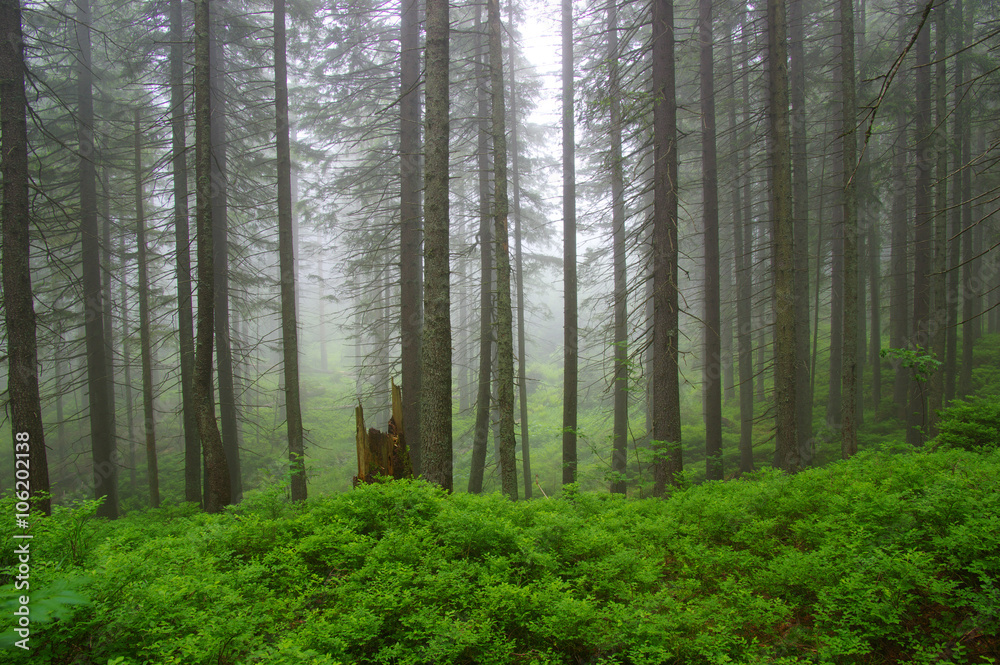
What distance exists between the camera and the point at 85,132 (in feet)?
43.9

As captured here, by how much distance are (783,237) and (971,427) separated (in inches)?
184

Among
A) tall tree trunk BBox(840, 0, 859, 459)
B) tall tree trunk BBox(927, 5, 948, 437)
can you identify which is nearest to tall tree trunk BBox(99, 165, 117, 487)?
tall tree trunk BBox(840, 0, 859, 459)

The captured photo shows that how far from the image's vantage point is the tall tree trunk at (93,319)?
487 inches

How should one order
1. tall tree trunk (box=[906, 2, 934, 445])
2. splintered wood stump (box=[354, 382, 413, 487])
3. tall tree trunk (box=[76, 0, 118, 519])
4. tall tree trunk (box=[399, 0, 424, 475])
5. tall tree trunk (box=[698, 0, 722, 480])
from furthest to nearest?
tall tree trunk (box=[906, 2, 934, 445]), tall tree trunk (box=[76, 0, 118, 519]), tall tree trunk (box=[698, 0, 722, 480]), tall tree trunk (box=[399, 0, 424, 475]), splintered wood stump (box=[354, 382, 413, 487])

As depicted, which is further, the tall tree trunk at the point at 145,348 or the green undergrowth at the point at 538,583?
the tall tree trunk at the point at 145,348

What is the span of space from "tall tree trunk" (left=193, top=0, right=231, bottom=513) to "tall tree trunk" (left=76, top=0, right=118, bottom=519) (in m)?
6.14

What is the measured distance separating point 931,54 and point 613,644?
61.5 feet

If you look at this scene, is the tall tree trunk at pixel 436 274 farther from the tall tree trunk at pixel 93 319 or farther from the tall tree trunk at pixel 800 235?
the tall tree trunk at pixel 93 319

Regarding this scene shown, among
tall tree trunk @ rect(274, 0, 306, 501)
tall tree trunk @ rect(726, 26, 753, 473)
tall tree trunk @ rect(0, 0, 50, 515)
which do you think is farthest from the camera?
tall tree trunk @ rect(726, 26, 753, 473)

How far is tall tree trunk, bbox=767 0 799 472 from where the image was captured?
9.11 metres

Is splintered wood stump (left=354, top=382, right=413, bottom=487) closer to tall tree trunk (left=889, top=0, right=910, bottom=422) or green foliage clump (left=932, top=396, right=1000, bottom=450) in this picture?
green foliage clump (left=932, top=396, right=1000, bottom=450)

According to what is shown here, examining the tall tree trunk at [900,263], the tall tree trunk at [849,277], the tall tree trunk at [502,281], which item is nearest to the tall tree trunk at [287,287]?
the tall tree trunk at [502,281]

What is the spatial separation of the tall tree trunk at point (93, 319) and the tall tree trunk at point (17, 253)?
4919 millimetres

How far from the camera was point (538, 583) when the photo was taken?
4113mm
